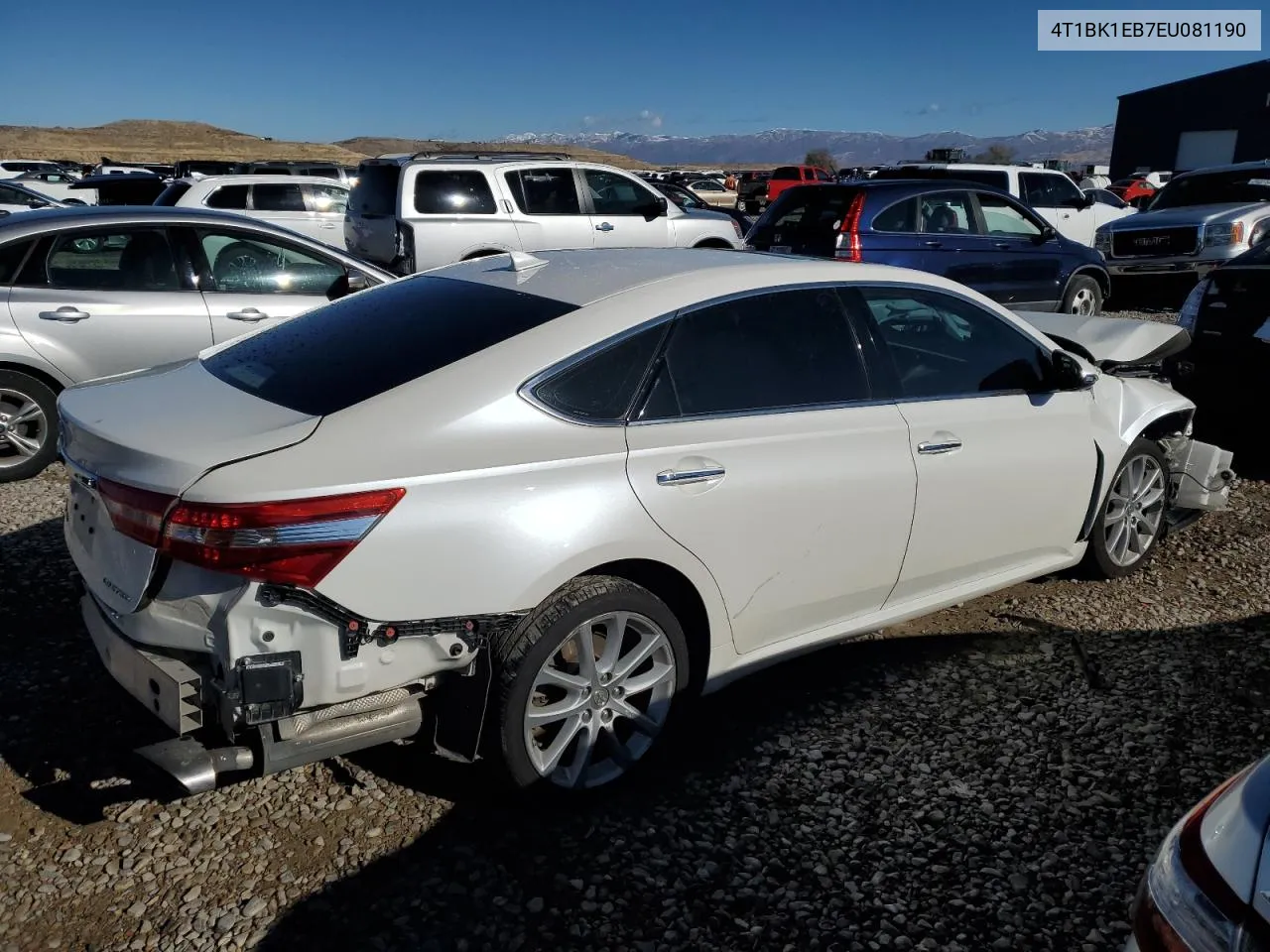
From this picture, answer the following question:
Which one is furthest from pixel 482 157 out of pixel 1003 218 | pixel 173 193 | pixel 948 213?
pixel 1003 218

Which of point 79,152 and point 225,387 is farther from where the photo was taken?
point 79,152

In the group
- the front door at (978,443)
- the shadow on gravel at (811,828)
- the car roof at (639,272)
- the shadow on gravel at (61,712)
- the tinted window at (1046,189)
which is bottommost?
the shadow on gravel at (811,828)

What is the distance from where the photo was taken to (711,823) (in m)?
3.21

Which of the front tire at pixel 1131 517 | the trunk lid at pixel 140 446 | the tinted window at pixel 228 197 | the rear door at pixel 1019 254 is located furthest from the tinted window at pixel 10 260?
the tinted window at pixel 228 197

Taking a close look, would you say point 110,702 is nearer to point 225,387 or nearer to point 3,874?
point 3,874

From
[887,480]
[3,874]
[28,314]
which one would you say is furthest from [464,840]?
[28,314]

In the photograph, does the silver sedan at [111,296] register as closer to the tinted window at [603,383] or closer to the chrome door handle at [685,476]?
the tinted window at [603,383]

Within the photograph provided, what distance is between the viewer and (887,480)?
3711 mm

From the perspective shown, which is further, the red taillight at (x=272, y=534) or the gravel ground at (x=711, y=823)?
the gravel ground at (x=711, y=823)

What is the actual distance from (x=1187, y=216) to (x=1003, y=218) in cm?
386

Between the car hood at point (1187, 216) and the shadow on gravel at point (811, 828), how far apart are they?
36.0ft

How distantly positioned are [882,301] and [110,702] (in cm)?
315

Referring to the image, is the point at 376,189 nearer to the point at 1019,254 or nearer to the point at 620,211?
the point at 620,211

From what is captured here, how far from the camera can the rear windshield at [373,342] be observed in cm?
313
